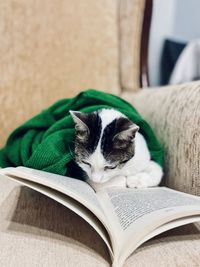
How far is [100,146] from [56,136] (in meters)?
0.10

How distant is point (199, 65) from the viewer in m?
1.60

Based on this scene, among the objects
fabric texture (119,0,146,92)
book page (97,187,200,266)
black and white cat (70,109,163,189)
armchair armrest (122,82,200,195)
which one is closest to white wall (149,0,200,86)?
fabric texture (119,0,146,92)

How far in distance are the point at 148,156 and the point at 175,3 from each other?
128 centimetres

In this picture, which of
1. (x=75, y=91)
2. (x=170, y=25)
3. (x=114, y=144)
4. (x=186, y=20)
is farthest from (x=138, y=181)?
(x=186, y=20)

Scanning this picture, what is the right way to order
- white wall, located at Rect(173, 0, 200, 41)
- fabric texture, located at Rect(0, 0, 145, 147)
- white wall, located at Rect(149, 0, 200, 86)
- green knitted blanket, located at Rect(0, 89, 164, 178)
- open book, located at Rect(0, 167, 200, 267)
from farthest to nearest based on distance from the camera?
white wall, located at Rect(173, 0, 200, 41)
white wall, located at Rect(149, 0, 200, 86)
fabric texture, located at Rect(0, 0, 145, 147)
green knitted blanket, located at Rect(0, 89, 164, 178)
open book, located at Rect(0, 167, 200, 267)

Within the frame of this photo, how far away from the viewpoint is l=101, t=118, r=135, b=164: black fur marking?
0.71 metres

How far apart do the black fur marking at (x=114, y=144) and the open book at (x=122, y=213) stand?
16 cm

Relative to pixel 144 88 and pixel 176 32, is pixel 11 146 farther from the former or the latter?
pixel 176 32

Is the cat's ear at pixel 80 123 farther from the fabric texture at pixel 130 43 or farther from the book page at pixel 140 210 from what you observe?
the fabric texture at pixel 130 43

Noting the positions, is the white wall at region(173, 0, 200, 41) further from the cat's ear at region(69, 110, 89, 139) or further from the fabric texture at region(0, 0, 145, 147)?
the cat's ear at region(69, 110, 89, 139)

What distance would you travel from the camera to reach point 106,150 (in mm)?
725

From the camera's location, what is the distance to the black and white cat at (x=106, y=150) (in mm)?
708

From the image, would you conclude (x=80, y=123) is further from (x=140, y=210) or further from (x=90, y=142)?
(x=140, y=210)

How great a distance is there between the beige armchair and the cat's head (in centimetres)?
13
